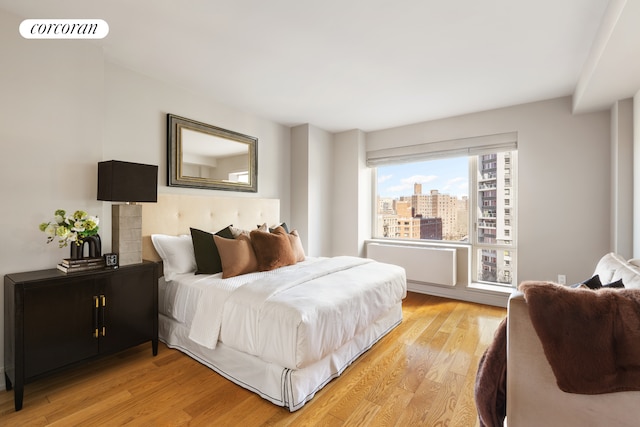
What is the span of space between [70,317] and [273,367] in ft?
4.61

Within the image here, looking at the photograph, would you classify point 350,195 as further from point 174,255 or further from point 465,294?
point 174,255

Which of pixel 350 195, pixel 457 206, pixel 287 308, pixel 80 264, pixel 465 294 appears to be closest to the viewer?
pixel 287 308

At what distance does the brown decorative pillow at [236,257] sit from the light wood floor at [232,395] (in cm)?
76

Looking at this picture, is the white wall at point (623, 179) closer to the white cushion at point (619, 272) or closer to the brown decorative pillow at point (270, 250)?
the white cushion at point (619, 272)

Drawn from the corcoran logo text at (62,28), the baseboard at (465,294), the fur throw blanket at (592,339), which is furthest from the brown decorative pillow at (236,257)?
the baseboard at (465,294)

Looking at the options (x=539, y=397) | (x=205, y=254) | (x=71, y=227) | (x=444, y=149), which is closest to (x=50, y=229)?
(x=71, y=227)

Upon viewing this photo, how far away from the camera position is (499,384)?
127 cm

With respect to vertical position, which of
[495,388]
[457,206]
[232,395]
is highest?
[457,206]

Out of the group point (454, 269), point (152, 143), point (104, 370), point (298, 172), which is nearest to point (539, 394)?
point (104, 370)

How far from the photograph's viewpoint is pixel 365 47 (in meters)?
2.38

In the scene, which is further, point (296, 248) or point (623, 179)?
point (296, 248)

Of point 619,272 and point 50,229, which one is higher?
point 50,229

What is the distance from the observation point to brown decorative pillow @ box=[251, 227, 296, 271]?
2.80 meters

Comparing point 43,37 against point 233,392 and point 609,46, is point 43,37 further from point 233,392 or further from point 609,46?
point 609,46
